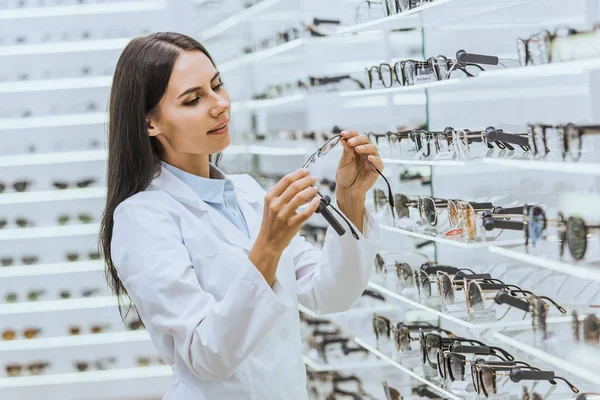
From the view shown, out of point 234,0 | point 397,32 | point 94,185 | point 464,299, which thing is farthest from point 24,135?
point 464,299

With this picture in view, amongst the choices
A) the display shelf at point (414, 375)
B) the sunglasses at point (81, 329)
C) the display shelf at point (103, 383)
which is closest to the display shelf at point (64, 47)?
the sunglasses at point (81, 329)

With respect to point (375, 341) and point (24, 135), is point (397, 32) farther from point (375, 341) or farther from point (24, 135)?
point (24, 135)

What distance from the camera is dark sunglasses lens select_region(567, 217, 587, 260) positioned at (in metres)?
2.08

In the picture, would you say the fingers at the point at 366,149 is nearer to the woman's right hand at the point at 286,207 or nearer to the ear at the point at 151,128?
the woman's right hand at the point at 286,207

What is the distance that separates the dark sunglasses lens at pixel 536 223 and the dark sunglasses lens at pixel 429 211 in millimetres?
814

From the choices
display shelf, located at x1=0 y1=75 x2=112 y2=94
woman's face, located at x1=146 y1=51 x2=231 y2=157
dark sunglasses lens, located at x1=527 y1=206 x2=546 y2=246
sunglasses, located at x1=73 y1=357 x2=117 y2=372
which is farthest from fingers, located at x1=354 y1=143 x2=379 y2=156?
sunglasses, located at x1=73 y1=357 x2=117 y2=372

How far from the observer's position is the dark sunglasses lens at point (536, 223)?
2277 millimetres

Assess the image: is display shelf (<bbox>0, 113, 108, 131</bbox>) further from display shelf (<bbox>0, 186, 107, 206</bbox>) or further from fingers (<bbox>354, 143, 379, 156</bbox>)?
fingers (<bbox>354, 143, 379, 156</bbox>)

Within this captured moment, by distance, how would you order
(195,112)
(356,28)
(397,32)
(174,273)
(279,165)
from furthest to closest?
(279,165) < (397,32) < (356,28) < (195,112) < (174,273)

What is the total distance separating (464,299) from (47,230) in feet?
15.4

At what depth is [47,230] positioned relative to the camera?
686 centimetres

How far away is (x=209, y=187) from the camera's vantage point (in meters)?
2.35

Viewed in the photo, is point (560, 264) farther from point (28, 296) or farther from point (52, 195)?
point (28, 296)

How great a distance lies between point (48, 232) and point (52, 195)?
0.30m
